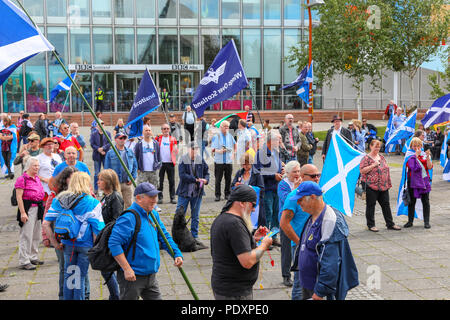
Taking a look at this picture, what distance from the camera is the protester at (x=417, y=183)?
1043 cm

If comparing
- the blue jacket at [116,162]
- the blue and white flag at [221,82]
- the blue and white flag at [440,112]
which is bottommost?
the blue jacket at [116,162]

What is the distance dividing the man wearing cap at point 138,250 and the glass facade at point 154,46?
32.1m

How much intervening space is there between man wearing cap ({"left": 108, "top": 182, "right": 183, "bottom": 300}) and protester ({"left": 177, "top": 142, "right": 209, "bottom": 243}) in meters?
3.94

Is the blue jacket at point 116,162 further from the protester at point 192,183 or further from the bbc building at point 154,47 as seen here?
the bbc building at point 154,47

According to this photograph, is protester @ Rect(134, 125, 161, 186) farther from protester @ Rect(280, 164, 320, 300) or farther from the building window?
the building window

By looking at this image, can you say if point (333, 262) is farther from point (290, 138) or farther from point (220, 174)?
point (290, 138)

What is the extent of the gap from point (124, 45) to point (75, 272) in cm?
3342

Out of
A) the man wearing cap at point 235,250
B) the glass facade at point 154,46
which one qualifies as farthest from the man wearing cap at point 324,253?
the glass facade at point 154,46

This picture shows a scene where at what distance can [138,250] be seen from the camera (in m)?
5.18

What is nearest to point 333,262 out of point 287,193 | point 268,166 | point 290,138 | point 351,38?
point 287,193

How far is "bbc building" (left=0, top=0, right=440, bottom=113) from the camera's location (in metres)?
36.7

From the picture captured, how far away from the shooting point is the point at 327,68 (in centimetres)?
2830
